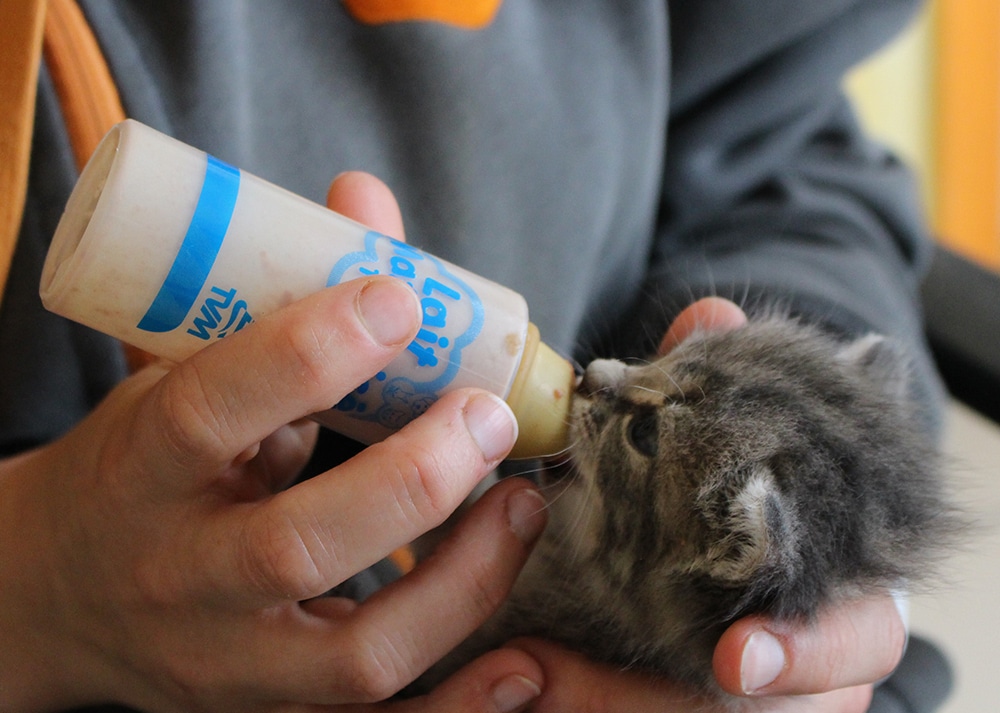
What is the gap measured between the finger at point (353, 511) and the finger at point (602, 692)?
252mm

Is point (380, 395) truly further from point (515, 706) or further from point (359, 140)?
point (359, 140)

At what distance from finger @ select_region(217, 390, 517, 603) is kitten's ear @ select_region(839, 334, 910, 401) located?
0.53 meters

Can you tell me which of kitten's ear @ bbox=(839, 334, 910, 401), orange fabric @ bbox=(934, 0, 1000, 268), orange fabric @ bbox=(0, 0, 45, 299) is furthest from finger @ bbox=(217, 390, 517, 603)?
orange fabric @ bbox=(934, 0, 1000, 268)

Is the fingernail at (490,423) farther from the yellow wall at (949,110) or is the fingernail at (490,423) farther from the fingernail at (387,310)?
the yellow wall at (949,110)

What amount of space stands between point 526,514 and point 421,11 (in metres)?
0.63

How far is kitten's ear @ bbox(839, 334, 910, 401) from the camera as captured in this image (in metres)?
0.95

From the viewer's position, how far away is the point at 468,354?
68 cm

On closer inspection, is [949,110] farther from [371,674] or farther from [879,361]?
[371,674]

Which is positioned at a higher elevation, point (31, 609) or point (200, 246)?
point (200, 246)

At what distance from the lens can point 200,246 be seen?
592 mm

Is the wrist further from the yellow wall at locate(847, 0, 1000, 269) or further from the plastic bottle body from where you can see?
the yellow wall at locate(847, 0, 1000, 269)

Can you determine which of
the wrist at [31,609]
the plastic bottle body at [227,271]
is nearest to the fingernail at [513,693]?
the plastic bottle body at [227,271]

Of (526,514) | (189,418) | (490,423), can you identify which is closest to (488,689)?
(526,514)

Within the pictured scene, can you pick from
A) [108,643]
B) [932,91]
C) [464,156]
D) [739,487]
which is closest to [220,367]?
[108,643]
